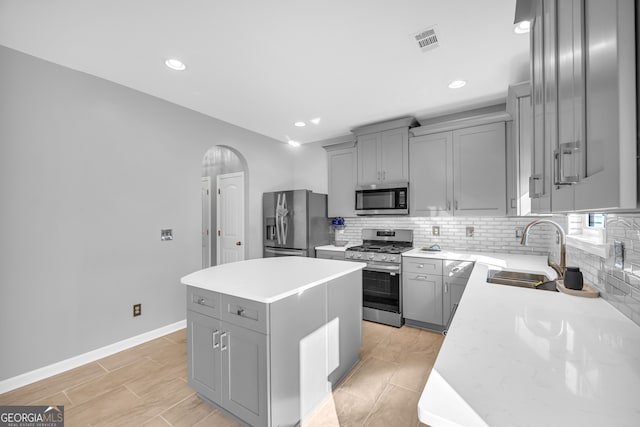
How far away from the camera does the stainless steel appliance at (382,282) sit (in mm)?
3254

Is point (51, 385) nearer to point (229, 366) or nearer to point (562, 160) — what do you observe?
point (229, 366)

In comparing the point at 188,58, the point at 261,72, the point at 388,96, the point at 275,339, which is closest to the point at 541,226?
the point at 388,96

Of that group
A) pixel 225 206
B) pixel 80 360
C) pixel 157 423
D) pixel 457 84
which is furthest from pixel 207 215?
pixel 457 84

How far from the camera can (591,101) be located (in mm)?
515

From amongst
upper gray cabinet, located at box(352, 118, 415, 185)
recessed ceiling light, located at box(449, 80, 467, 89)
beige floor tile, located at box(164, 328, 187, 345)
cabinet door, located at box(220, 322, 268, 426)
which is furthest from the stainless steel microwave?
beige floor tile, located at box(164, 328, 187, 345)

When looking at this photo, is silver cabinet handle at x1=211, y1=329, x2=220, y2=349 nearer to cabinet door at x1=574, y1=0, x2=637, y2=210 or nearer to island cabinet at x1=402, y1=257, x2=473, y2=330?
cabinet door at x1=574, y1=0, x2=637, y2=210

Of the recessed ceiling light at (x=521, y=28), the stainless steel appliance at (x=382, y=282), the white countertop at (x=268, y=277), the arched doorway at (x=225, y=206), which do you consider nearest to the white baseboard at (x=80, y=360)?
the arched doorway at (x=225, y=206)

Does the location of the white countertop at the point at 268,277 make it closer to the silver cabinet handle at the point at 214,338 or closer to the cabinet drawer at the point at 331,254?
the silver cabinet handle at the point at 214,338

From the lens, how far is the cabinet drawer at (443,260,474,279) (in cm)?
288

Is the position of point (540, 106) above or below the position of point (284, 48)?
below

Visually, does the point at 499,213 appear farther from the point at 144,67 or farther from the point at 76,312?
the point at 76,312

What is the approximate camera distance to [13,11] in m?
1.76

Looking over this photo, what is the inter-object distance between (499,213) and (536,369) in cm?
265

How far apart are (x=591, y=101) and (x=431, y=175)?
3009 millimetres
